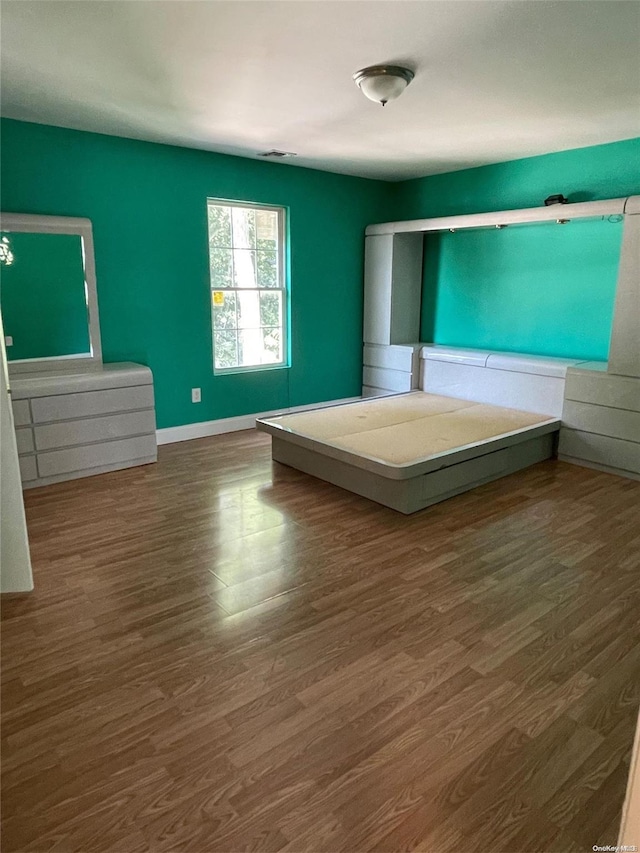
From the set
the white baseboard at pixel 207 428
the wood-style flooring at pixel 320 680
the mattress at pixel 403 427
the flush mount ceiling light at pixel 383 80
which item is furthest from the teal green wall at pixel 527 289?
the flush mount ceiling light at pixel 383 80

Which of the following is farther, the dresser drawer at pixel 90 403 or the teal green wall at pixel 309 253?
the teal green wall at pixel 309 253

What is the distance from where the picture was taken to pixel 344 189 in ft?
18.4

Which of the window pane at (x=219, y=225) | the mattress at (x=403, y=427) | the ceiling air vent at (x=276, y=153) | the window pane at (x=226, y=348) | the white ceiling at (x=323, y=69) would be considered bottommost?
the mattress at (x=403, y=427)

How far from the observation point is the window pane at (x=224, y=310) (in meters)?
5.00

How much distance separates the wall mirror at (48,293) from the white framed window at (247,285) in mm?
1147

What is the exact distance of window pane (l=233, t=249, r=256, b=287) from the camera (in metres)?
5.07

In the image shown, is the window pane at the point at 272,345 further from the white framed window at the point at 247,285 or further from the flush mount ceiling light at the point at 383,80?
the flush mount ceiling light at the point at 383,80

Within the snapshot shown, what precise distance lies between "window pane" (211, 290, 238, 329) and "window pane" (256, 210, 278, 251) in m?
0.61

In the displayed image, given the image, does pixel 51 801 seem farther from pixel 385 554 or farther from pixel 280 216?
pixel 280 216

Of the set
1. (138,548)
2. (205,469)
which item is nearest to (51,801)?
(138,548)

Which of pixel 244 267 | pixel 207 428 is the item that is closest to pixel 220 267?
pixel 244 267

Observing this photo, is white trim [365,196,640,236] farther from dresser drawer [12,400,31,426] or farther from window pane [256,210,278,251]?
dresser drawer [12,400,31,426]

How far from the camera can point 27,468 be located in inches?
147

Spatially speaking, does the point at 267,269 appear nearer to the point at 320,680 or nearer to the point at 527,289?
the point at 527,289
